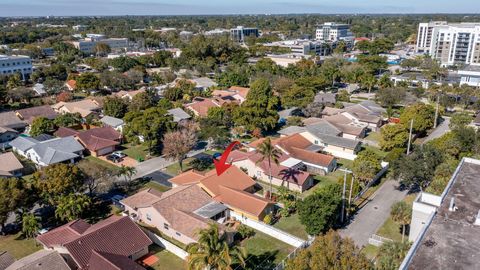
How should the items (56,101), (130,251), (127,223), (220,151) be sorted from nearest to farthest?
1. (130,251)
2. (127,223)
3. (220,151)
4. (56,101)

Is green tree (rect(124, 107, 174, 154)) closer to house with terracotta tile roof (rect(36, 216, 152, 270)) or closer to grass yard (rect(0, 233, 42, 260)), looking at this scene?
house with terracotta tile roof (rect(36, 216, 152, 270))

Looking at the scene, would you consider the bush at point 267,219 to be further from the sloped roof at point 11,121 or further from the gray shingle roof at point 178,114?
the sloped roof at point 11,121

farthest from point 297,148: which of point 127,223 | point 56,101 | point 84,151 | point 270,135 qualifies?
point 56,101

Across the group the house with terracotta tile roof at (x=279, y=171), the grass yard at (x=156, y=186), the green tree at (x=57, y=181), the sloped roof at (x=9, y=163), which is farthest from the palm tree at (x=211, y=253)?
the sloped roof at (x=9, y=163)

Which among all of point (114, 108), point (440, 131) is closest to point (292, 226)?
point (440, 131)

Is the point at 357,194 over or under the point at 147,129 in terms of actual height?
under

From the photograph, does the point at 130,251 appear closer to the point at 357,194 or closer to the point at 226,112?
the point at 357,194
